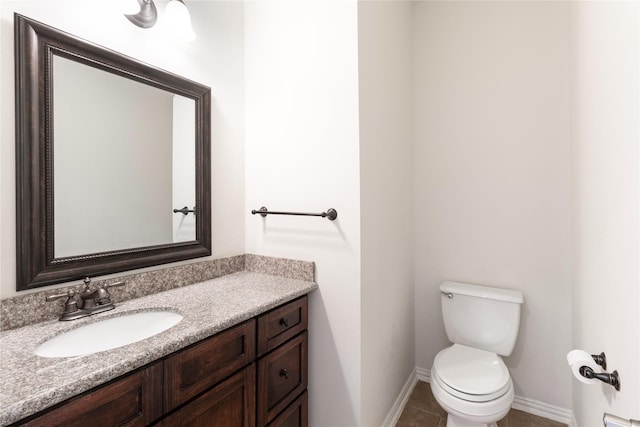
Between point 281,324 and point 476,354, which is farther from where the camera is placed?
point 476,354

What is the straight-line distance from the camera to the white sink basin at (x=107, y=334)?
95 centimetres

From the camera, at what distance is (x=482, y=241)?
201 cm

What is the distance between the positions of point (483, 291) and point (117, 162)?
6.91 ft

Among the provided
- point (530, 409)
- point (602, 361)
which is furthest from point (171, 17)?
point (530, 409)

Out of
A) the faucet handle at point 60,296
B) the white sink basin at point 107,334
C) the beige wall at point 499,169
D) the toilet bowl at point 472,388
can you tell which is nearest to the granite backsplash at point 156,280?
the faucet handle at point 60,296

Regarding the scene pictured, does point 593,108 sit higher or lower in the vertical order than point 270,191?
higher

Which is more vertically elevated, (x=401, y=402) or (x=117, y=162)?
(x=117, y=162)

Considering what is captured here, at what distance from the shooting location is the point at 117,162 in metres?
1.26

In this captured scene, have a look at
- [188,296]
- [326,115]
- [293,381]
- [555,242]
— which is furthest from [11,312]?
[555,242]

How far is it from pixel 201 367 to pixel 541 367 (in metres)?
2.05

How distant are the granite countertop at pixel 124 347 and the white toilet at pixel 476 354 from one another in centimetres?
87

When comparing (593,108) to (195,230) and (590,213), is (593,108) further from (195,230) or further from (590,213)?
(195,230)

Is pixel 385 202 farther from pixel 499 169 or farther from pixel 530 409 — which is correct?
pixel 530 409

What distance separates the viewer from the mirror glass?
1.11 m
